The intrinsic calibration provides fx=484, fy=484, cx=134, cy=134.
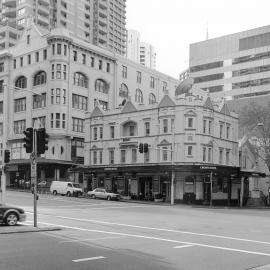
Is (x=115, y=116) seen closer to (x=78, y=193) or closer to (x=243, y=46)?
(x=78, y=193)

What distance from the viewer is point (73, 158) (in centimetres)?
7731

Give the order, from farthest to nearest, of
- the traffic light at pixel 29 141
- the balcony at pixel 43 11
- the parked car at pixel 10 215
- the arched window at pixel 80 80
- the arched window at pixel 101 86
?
the balcony at pixel 43 11
the arched window at pixel 101 86
the arched window at pixel 80 80
the parked car at pixel 10 215
the traffic light at pixel 29 141

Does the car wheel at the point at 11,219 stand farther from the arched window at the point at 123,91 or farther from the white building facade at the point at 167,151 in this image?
the arched window at the point at 123,91

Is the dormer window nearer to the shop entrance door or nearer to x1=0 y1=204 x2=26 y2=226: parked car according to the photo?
the shop entrance door

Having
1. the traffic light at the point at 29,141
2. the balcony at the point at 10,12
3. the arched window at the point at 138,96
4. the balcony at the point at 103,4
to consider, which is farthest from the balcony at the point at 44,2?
the traffic light at the point at 29,141

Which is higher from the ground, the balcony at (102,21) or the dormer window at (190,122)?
the balcony at (102,21)

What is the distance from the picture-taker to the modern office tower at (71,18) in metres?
125

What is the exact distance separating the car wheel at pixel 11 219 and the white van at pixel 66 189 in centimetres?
3935

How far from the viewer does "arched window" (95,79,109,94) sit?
82875 millimetres

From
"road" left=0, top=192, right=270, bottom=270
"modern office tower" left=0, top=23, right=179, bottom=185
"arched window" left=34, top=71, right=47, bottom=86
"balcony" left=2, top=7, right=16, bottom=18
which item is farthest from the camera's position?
"balcony" left=2, top=7, right=16, bottom=18

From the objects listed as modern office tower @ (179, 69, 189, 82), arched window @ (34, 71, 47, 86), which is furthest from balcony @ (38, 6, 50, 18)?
arched window @ (34, 71, 47, 86)

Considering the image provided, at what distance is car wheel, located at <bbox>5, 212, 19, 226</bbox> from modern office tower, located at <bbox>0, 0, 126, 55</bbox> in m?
94.8

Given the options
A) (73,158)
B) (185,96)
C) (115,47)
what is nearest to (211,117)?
(185,96)

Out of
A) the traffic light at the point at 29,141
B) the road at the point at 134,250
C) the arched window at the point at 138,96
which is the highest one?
the arched window at the point at 138,96
